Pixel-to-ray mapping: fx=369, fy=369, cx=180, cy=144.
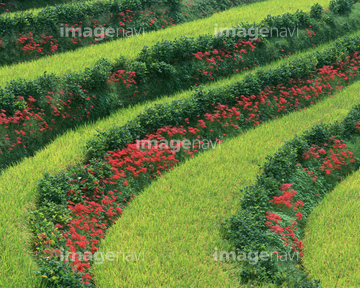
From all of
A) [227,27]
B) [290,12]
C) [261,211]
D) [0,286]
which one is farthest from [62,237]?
[290,12]

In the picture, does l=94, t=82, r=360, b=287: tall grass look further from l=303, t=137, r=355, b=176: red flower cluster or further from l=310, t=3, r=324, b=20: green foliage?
l=310, t=3, r=324, b=20: green foliage

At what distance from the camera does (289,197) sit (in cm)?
945

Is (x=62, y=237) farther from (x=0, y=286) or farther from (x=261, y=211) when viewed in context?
(x=261, y=211)

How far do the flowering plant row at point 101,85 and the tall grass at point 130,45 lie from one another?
32.6 inches

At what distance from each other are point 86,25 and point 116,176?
9846mm

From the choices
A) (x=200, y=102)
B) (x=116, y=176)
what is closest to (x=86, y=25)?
(x=200, y=102)

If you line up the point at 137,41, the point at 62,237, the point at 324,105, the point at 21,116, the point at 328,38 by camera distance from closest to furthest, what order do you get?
the point at 62,237
the point at 21,116
the point at 324,105
the point at 137,41
the point at 328,38

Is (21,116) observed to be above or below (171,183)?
above

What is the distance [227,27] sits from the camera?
18.1 m

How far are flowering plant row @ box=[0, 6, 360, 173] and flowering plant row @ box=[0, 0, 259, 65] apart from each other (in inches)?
13.8

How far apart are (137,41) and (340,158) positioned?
9.77 meters

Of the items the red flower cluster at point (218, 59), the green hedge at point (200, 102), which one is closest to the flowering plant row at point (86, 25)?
the red flower cluster at point (218, 59)

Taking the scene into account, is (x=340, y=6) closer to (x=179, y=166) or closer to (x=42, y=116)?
(x=179, y=166)

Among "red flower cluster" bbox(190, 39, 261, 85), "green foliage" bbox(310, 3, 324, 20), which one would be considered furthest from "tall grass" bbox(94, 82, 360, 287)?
"green foliage" bbox(310, 3, 324, 20)
